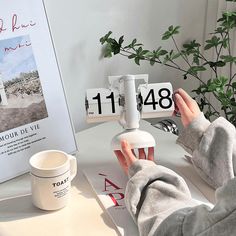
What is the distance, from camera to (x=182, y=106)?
0.87 metres

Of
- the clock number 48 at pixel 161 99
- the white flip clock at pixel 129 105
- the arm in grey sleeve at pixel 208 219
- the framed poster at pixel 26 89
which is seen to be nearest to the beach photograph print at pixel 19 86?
the framed poster at pixel 26 89

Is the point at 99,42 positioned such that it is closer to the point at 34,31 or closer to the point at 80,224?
the point at 34,31

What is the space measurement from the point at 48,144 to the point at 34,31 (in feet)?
0.72

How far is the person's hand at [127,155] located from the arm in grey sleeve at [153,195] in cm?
4

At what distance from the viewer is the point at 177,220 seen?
2.05 feet

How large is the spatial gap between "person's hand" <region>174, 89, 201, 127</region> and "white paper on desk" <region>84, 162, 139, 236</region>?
0.54 ft

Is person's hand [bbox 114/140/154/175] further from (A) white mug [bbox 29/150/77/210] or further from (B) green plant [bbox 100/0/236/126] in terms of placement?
(B) green plant [bbox 100/0/236/126]

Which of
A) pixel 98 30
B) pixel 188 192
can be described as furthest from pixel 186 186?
pixel 98 30

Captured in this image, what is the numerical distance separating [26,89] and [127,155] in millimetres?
230

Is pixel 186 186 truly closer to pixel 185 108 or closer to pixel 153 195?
pixel 153 195

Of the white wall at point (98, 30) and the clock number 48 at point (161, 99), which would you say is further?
the white wall at point (98, 30)

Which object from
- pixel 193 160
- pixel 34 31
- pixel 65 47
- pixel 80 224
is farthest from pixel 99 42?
pixel 80 224

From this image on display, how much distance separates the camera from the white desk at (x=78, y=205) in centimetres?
69

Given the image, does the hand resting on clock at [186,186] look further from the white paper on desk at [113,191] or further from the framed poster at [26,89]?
the framed poster at [26,89]
